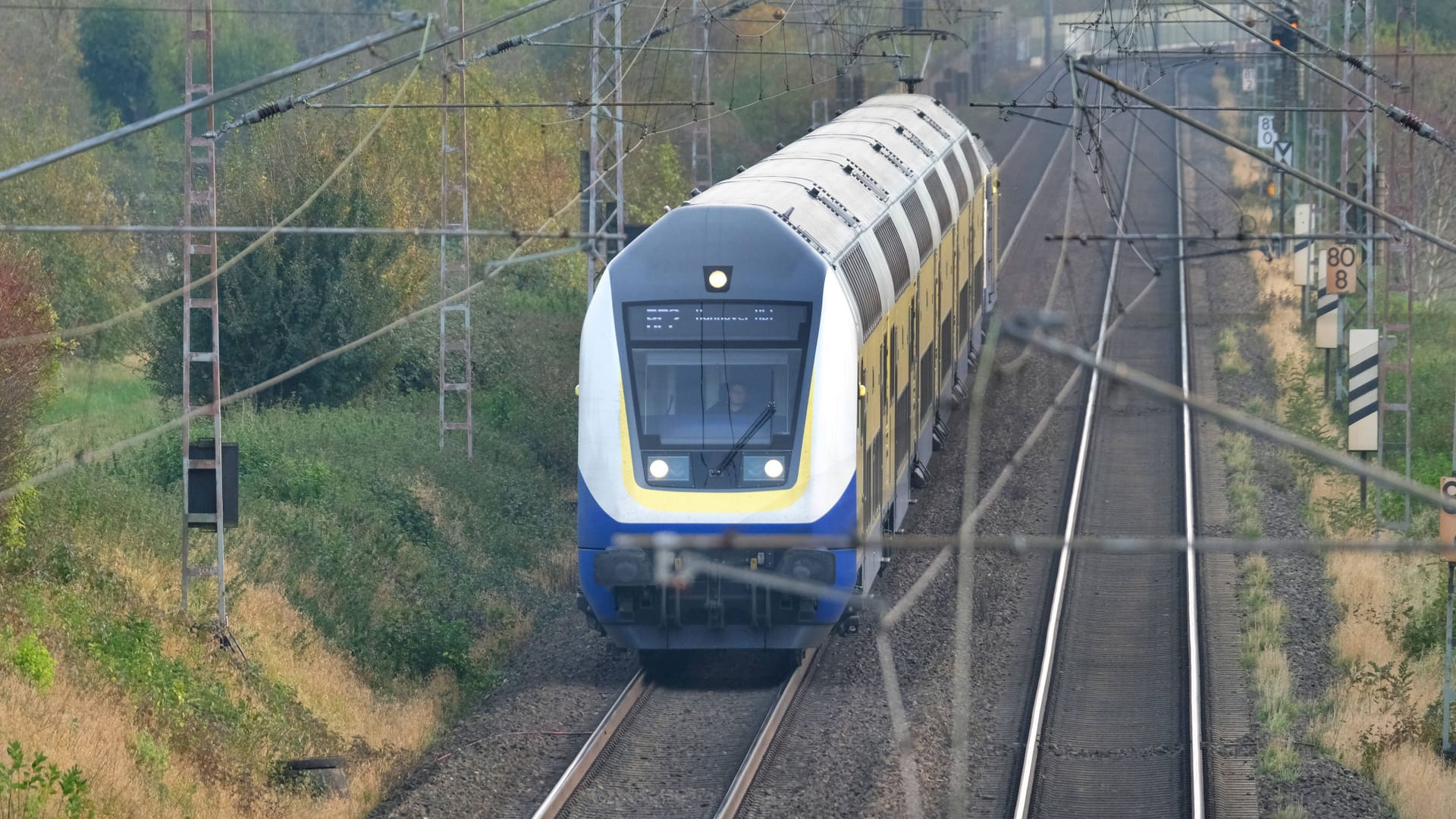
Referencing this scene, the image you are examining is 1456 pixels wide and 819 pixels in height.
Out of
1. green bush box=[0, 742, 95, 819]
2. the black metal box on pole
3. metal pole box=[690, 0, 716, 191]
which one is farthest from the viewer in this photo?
metal pole box=[690, 0, 716, 191]

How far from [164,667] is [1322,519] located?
45.0ft

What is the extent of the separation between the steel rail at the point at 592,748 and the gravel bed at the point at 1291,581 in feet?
15.8

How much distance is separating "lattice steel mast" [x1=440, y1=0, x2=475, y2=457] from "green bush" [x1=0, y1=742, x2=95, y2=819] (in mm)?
6195

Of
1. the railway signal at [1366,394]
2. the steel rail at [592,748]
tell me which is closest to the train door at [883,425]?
the steel rail at [592,748]

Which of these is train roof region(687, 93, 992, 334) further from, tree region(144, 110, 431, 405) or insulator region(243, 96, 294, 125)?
tree region(144, 110, 431, 405)

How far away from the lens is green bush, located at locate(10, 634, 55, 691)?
13297 millimetres

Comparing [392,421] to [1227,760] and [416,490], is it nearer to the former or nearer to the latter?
[416,490]

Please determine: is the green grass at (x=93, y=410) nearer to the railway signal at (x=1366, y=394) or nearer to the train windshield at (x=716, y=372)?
the train windshield at (x=716, y=372)

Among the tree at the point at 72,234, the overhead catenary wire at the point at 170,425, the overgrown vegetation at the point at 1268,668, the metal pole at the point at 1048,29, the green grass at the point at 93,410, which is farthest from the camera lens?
the metal pole at the point at 1048,29

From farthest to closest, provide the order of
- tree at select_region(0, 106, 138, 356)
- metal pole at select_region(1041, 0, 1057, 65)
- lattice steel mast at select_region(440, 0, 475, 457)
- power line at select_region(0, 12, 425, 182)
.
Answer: metal pole at select_region(1041, 0, 1057, 65) < tree at select_region(0, 106, 138, 356) < lattice steel mast at select_region(440, 0, 475, 457) < power line at select_region(0, 12, 425, 182)

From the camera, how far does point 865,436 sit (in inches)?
599

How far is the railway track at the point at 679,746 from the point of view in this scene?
42.0 ft

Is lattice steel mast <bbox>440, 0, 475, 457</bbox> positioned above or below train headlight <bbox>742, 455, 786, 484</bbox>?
above

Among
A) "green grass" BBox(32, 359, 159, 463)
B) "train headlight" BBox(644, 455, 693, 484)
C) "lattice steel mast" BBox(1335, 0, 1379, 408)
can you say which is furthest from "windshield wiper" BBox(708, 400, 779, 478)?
"lattice steel mast" BBox(1335, 0, 1379, 408)
